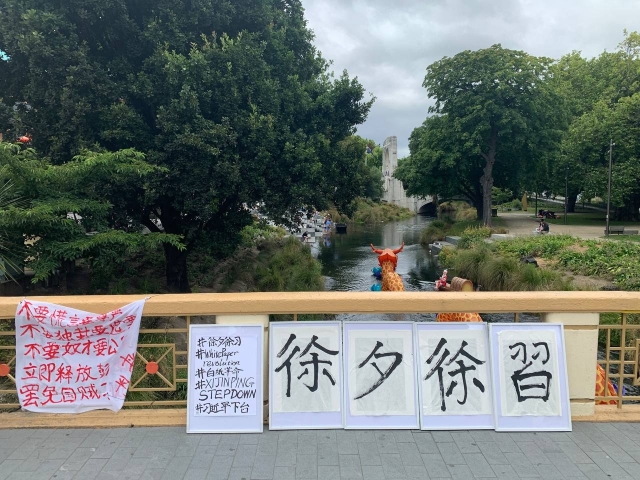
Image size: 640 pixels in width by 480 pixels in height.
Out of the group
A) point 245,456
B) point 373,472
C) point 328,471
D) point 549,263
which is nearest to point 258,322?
point 245,456

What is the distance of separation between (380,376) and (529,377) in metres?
1.32

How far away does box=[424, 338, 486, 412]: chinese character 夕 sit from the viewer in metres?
4.14

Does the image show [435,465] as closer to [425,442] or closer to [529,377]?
[425,442]

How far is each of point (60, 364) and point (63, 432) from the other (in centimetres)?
59

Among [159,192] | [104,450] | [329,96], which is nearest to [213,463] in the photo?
[104,450]

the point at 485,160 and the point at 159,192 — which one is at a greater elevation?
the point at 485,160

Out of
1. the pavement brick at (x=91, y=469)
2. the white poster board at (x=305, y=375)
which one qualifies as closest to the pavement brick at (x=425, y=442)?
the white poster board at (x=305, y=375)

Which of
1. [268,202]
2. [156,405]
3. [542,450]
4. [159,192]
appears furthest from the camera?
[268,202]

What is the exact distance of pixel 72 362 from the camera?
4.29m

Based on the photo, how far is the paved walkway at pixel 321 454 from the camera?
3.46 metres

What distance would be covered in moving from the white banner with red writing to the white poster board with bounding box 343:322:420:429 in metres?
1.99

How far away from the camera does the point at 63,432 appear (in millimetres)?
4113

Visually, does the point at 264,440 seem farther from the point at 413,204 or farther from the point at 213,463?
the point at 413,204

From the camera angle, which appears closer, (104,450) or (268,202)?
(104,450)
